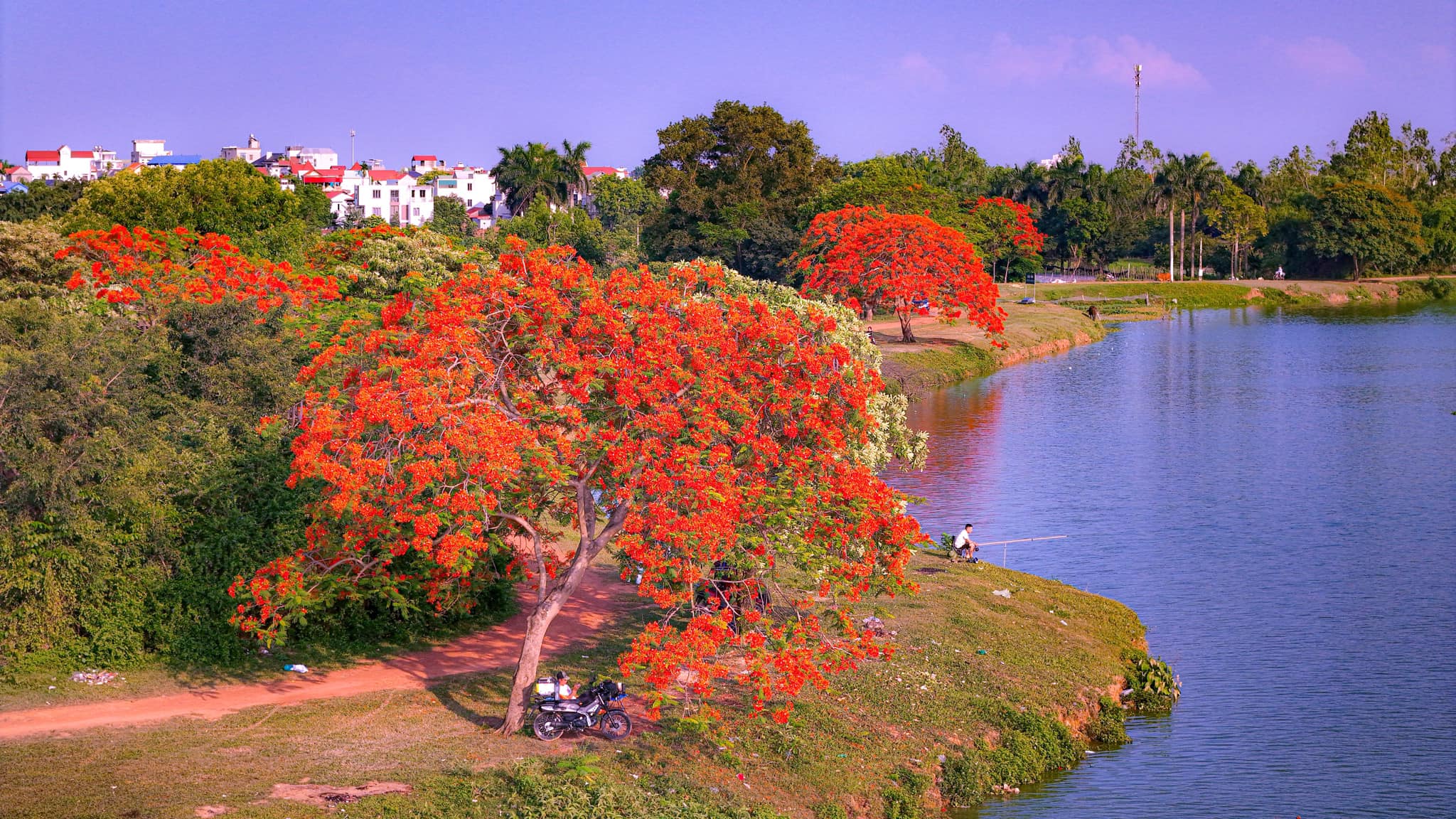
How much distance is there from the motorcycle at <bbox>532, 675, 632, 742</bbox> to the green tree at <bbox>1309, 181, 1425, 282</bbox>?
109518 mm

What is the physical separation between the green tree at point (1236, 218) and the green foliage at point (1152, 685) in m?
99.4

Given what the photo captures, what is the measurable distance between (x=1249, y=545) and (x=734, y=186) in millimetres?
54687

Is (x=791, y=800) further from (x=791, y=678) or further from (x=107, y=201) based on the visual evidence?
(x=107, y=201)

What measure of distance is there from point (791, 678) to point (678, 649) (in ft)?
5.22

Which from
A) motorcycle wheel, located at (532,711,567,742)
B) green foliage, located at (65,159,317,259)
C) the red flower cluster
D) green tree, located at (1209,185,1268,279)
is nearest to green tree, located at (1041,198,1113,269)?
green tree, located at (1209,185,1268,279)

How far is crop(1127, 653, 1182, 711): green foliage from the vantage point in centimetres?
2517

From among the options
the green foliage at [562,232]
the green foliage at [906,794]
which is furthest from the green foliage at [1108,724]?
the green foliage at [562,232]

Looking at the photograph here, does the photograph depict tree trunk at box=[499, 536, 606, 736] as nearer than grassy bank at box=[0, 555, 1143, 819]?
No


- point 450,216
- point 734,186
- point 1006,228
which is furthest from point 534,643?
→ point 450,216

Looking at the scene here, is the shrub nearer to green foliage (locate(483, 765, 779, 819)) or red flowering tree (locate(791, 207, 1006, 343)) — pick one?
red flowering tree (locate(791, 207, 1006, 343))

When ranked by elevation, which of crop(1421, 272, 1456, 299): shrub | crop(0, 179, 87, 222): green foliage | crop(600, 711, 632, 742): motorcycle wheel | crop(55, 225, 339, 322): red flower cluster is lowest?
crop(600, 711, 632, 742): motorcycle wheel

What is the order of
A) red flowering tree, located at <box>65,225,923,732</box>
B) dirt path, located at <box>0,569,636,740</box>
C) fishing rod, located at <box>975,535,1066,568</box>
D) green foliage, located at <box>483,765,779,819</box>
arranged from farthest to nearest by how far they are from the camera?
1. fishing rod, located at <box>975,535,1066,568</box>
2. dirt path, located at <box>0,569,636,740</box>
3. red flowering tree, located at <box>65,225,923,732</box>
4. green foliage, located at <box>483,765,779,819</box>

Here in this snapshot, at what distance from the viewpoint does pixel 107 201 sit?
5831 cm

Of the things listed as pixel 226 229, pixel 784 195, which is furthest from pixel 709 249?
pixel 226 229
